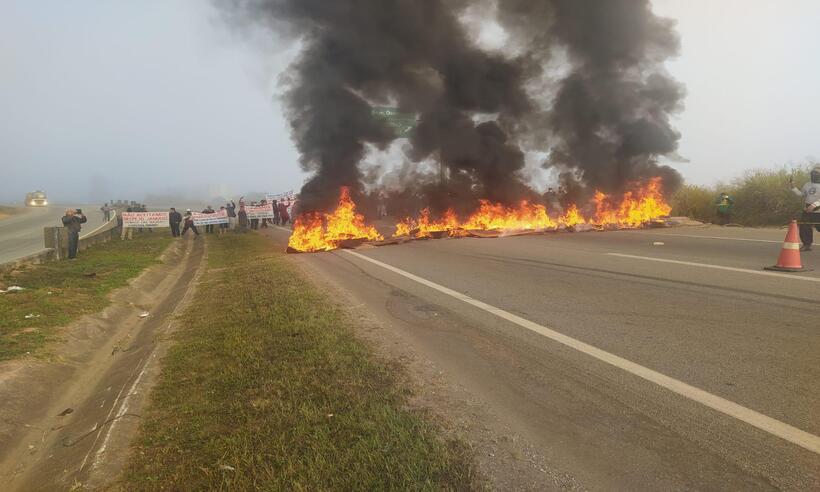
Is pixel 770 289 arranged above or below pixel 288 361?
above

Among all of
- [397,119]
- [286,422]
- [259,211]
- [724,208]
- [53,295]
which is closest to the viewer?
[286,422]

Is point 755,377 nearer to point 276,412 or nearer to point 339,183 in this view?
point 276,412

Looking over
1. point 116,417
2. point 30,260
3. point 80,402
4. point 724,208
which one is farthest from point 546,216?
point 116,417

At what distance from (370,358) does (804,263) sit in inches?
294

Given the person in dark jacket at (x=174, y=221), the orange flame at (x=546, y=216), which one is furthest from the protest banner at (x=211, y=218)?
the orange flame at (x=546, y=216)

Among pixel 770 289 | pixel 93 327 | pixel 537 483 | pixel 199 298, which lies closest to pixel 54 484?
pixel 537 483

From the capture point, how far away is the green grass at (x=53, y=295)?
5.64 m

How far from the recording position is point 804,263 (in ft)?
24.9

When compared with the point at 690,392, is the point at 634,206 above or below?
above

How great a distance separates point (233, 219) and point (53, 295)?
22295 millimetres

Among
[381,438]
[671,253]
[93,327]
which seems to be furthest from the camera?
[671,253]

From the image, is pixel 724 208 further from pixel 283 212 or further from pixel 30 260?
pixel 283 212

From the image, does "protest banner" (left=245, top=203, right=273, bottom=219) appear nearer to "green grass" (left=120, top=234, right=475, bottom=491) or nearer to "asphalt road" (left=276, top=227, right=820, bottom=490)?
"asphalt road" (left=276, top=227, right=820, bottom=490)

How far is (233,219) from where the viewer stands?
29.4 metres
